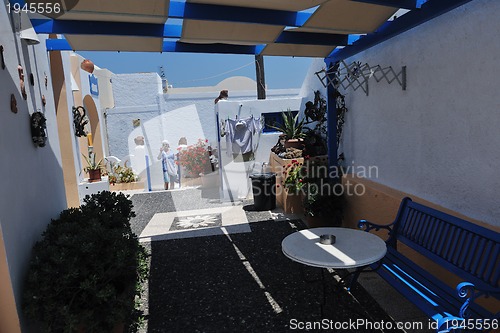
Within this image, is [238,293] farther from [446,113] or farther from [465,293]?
[446,113]

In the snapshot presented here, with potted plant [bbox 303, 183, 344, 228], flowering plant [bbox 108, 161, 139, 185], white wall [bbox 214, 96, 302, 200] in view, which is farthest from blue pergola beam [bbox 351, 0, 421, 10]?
flowering plant [bbox 108, 161, 139, 185]

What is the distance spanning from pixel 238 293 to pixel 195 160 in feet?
28.0

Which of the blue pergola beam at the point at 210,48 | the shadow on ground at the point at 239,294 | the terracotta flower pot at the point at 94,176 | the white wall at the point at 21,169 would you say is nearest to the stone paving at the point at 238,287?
the shadow on ground at the point at 239,294

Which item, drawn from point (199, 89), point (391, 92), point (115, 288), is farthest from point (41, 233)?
point (199, 89)

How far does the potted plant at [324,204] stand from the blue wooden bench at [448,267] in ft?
5.97

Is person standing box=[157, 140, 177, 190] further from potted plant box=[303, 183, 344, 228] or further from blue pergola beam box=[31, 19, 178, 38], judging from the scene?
blue pergola beam box=[31, 19, 178, 38]

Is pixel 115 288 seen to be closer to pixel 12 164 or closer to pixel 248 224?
pixel 12 164

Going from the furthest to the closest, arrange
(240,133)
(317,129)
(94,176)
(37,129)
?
(240,133), (317,129), (94,176), (37,129)

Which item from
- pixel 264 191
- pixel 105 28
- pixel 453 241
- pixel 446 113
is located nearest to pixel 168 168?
pixel 264 191

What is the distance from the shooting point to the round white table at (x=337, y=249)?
2793mm

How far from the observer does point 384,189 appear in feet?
15.2

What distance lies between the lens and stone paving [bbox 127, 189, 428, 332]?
3.25 m

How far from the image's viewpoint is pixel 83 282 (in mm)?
2449

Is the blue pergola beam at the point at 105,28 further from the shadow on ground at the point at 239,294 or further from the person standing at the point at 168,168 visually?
the person standing at the point at 168,168
